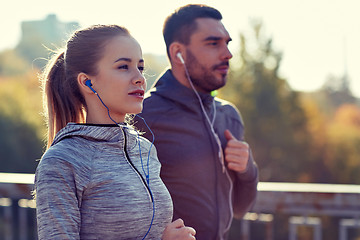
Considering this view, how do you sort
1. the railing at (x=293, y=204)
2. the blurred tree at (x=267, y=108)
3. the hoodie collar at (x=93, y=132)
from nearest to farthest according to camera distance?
1. the hoodie collar at (x=93, y=132)
2. the railing at (x=293, y=204)
3. the blurred tree at (x=267, y=108)

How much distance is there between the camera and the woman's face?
1584mm

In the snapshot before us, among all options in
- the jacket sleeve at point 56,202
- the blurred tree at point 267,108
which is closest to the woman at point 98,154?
the jacket sleeve at point 56,202

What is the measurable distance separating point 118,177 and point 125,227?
5.9 inches

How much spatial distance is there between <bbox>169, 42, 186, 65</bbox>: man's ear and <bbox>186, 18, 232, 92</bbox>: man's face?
0.11ft

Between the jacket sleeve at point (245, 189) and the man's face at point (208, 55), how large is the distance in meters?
0.44

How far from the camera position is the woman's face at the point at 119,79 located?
62.4 inches

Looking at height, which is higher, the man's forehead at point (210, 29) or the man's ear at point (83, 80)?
the man's forehead at point (210, 29)

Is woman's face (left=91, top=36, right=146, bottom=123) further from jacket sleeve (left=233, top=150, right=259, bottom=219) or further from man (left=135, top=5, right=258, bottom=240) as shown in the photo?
jacket sleeve (left=233, top=150, right=259, bottom=219)

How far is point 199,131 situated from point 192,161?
6.6 inches

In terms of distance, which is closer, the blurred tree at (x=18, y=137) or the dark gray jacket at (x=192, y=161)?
the dark gray jacket at (x=192, y=161)

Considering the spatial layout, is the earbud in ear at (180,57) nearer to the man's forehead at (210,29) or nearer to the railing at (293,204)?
the man's forehead at (210,29)

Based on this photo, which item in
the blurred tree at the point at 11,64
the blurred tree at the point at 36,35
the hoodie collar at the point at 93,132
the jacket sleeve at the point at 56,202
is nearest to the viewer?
the jacket sleeve at the point at 56,202

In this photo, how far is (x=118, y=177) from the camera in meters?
1.49

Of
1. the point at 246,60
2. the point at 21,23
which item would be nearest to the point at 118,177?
the point at 246,60
